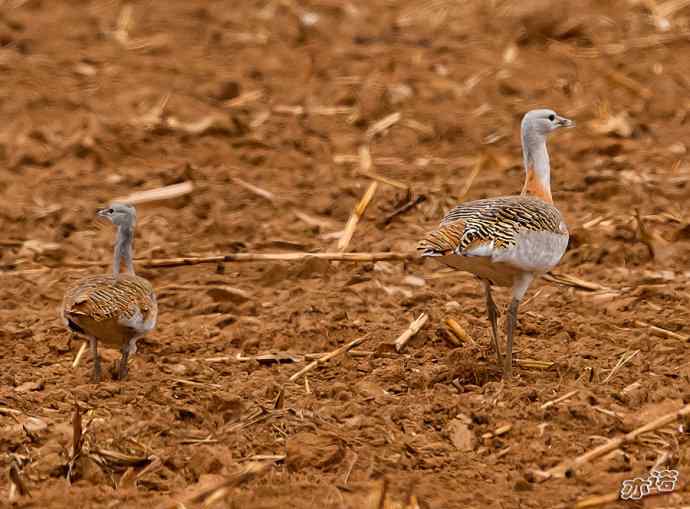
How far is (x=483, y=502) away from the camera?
5723 millimetres

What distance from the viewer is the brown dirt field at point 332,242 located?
6.06m

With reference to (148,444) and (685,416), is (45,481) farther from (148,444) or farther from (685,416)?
(685,416)

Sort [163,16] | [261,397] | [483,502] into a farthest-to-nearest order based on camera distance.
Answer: [163,16], [261,397], [483,502]

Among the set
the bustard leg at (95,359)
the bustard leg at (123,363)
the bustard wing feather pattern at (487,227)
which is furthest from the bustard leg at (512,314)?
the bustard leg at (95,359)

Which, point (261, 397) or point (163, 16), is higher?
point (261, 397)

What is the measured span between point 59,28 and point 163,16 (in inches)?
47.9

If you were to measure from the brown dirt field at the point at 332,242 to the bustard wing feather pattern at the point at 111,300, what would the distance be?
36cm

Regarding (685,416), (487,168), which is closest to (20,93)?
(487,168)

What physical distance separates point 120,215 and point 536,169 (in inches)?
95.8

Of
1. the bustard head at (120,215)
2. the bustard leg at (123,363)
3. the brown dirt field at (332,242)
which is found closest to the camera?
the brown dirt field at (332,242)

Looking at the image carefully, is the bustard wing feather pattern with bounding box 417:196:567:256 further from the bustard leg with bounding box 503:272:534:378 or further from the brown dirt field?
the brown dirt field

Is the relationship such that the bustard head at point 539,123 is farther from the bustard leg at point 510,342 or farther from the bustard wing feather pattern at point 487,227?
the bustard leg at point 510,342

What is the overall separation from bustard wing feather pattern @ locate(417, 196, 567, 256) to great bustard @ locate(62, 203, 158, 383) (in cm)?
153

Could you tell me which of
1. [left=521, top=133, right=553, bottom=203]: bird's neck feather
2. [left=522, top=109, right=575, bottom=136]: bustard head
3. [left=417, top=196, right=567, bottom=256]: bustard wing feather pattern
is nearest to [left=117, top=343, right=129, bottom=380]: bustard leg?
[left=417, top=196, right=567, bottom=256]: bustard wing feather pattern
